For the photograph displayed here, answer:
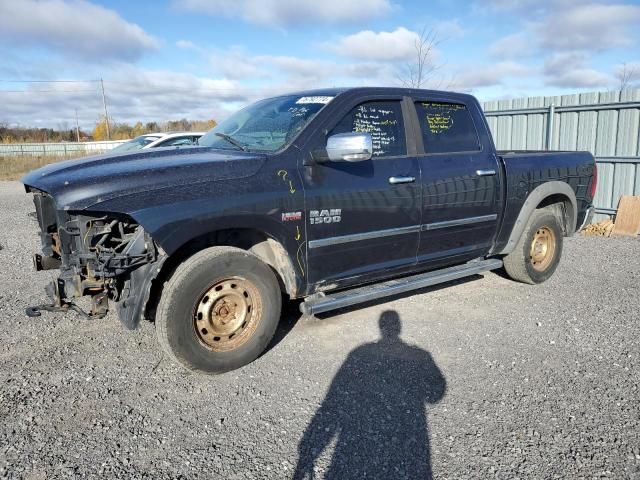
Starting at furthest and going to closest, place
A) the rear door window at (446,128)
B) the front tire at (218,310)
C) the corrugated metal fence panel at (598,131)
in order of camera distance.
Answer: the corrugated metal fence panel at (598,131) → the rear door window at (446,128) → the front tire at (218,310)

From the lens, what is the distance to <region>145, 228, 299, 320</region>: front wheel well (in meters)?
3.59

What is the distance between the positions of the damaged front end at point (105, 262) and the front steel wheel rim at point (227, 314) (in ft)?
1.34

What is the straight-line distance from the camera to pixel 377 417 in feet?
10.2

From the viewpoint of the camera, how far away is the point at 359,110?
13.7 feet

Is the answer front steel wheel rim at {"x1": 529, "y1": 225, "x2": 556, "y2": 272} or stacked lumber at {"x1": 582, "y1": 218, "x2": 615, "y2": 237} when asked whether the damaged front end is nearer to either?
front steel wheel rim at {"x1": 529, "y1": 225, "x2": 556, "y2": 272}

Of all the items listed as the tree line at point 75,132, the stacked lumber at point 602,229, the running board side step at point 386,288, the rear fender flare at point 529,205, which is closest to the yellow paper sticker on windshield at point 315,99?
A: the running board side step at point 386,288

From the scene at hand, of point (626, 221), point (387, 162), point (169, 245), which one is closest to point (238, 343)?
point (169, 245)

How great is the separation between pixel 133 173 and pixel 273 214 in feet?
3.16

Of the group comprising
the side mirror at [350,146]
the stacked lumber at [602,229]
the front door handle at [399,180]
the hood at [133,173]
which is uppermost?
the side mirror at [350,146]

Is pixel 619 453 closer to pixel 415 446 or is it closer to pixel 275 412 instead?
pixel 415 446

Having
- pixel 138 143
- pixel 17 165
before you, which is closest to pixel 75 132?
pixel 17 165

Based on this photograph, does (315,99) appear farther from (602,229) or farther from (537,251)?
(602,229)

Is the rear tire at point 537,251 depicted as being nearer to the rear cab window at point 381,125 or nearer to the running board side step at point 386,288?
the running board side step at point 386,288

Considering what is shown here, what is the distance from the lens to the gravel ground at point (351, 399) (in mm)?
2693
